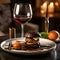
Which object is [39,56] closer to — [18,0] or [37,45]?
[37,45]

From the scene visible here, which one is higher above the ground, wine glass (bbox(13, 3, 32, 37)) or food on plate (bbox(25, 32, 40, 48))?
wine glass (bbox(13, 3, 32, 37))

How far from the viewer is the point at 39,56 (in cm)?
93

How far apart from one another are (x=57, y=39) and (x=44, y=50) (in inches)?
11.8

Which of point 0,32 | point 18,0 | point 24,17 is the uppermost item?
point 18,0

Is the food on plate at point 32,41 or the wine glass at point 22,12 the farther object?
the wine glass at point 22,12

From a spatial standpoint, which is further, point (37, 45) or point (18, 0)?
point (18, 0)

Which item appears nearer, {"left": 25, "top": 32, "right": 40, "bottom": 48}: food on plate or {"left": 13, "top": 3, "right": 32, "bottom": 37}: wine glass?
{"left": 25, "top": 32, "right": 40, "bottom": 48}: food on plate

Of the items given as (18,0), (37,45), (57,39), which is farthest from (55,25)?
(37,45)

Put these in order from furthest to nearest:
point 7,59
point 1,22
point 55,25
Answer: point 55,25 < point 1,22 < point 7,59

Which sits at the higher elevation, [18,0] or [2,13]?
[18,0]

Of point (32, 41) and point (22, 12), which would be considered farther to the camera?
point (22, 12)

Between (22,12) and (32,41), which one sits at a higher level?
(22,12)

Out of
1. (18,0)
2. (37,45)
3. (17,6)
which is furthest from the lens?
(18,0)

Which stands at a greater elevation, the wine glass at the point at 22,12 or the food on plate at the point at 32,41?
the wine glass at the point at 22,12
